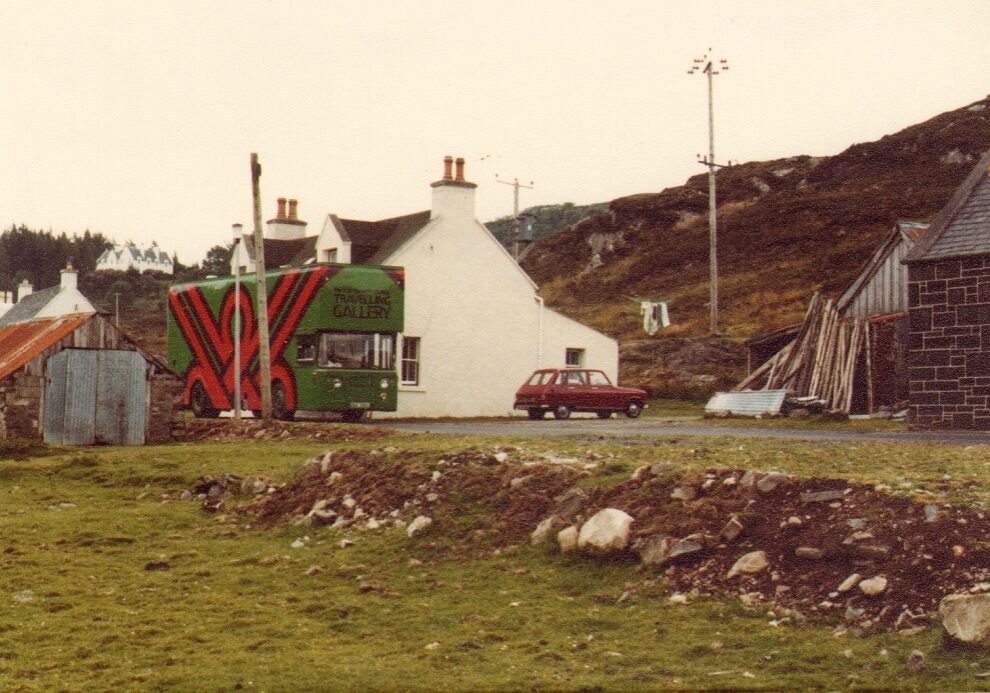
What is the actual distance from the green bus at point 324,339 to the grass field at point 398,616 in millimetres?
17615

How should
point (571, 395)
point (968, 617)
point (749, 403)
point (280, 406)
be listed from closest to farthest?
point (968, 617)
point (749, 403)
point (280, 406)
point (571, 395)

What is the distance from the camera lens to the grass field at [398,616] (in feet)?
26.7

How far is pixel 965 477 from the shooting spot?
1144 cm

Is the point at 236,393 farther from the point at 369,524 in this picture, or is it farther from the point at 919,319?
the point at 369,524

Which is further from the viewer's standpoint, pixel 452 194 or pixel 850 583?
pixel 452 194

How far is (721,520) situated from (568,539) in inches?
57.4

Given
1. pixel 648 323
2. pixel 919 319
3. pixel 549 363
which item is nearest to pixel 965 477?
pixel 919 319

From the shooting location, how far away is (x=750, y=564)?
9773 millimetres

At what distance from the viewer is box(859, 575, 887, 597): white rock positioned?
880cm

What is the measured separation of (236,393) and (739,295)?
148 feet

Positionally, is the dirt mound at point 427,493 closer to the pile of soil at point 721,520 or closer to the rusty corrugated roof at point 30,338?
the pile of soil at point 721,520

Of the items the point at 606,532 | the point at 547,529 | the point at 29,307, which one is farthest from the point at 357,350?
the point at 29,307

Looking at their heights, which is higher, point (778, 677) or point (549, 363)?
point (549, 363)

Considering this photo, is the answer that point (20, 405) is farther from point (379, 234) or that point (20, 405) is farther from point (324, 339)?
point (379, 234)
